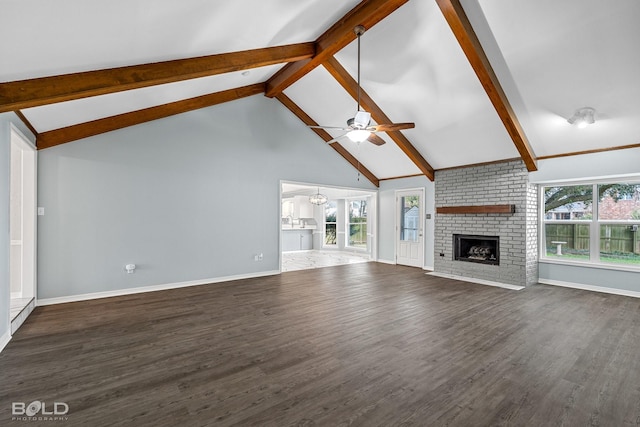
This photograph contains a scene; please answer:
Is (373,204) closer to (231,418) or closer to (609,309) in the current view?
(609,309)

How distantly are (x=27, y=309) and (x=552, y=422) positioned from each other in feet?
18.3

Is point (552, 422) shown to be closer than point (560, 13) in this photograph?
Yes

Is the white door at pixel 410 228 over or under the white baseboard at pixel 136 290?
over

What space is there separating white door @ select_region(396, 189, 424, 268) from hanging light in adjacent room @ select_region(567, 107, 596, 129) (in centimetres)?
345

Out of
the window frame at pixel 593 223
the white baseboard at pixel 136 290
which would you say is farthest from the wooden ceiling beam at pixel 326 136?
the window frame at pixel 593 223

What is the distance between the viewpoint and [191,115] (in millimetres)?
5527

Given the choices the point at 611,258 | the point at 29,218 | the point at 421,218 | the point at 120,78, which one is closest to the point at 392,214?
the point at 421,218

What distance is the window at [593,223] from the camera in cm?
503

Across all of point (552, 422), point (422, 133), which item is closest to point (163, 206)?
point (422, 133)

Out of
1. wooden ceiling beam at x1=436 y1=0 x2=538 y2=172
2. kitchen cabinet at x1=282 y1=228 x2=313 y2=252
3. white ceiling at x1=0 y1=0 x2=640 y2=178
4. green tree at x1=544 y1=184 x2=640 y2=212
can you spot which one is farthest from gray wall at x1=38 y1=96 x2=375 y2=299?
green tree at x1=544 y1=184 x2=640 y2=212

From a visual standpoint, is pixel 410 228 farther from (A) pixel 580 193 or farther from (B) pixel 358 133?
(B) pixel 358 133

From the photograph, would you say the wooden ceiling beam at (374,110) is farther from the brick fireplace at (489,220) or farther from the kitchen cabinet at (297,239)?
the kitchen cabinet at (297,239)
